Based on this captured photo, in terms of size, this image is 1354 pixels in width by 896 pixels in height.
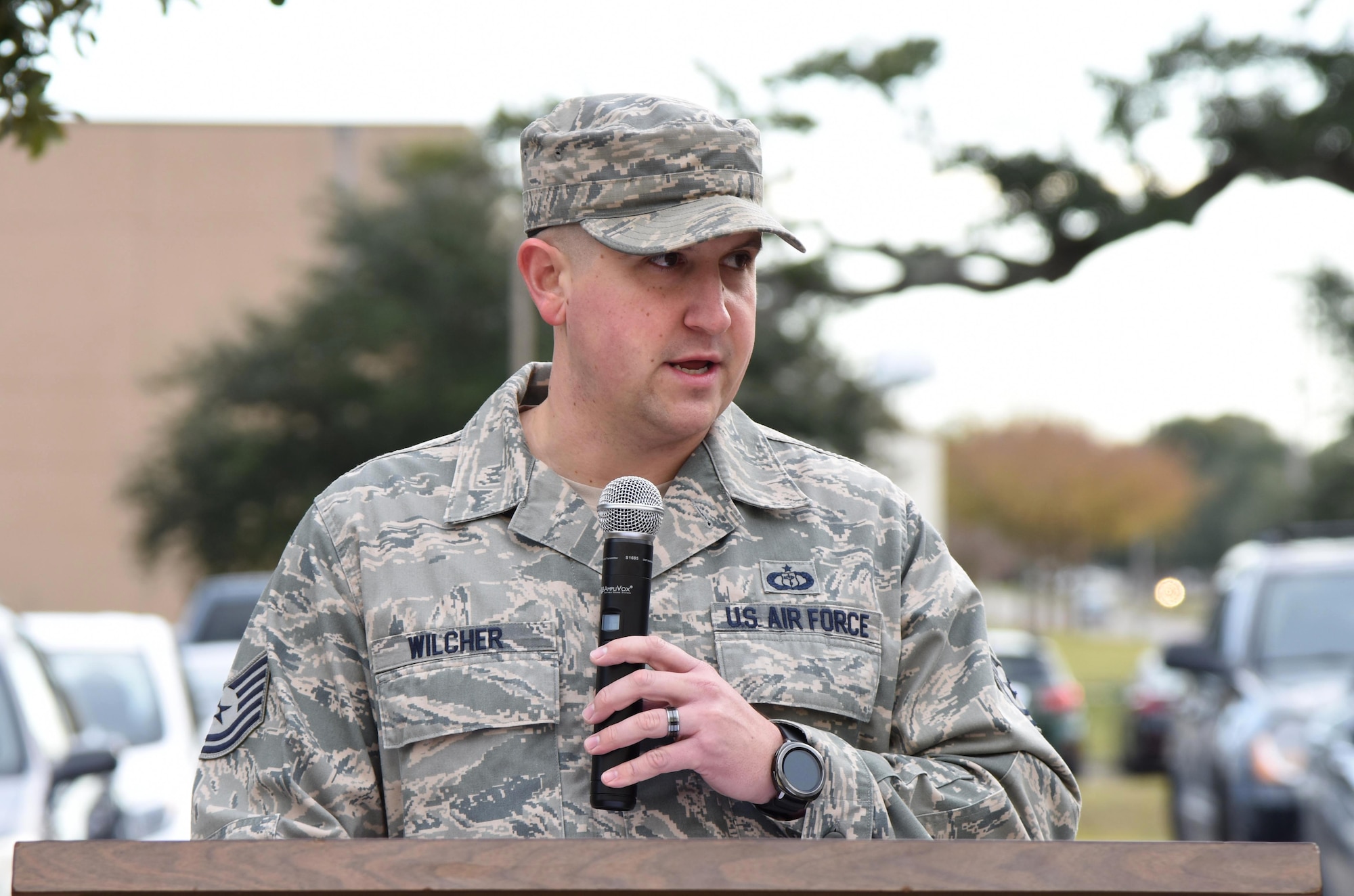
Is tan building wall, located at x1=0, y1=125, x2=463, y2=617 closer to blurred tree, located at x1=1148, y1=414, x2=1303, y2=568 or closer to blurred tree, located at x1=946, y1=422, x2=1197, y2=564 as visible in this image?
blurred tree, located at x1=946, y1=422, x2=1197, y2=564

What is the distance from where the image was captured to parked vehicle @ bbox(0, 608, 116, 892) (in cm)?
598

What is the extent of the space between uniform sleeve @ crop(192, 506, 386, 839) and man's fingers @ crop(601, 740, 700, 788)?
0.50 meters

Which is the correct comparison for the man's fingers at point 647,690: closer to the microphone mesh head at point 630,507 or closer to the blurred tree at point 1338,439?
the microphone mesh head at point 630,507

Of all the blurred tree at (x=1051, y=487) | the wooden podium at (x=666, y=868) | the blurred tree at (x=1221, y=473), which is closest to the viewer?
the wooden podium at (x=666, y=868)

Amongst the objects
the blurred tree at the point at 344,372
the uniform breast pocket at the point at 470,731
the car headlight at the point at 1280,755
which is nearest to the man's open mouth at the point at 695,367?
the uniform breast pocket at the point at 470,731

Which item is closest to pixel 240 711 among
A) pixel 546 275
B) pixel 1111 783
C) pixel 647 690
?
pixel 647 690

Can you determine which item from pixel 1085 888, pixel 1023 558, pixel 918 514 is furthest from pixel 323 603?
pixel 1023 558

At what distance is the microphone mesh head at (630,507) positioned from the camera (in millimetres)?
2391

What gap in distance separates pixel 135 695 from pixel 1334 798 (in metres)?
5.52

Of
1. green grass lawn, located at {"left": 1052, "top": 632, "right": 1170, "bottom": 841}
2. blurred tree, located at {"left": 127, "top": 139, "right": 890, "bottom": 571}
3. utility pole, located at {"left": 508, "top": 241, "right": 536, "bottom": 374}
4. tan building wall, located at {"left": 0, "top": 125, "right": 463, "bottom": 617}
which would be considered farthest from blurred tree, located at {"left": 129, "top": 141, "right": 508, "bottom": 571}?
green grass lawn, located at {"left": 1052, "top": 632, "right": 1170, "bottom": 841}

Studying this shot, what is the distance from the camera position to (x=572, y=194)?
106 inches

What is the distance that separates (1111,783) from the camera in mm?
19891

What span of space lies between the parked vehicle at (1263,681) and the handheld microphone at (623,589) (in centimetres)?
636

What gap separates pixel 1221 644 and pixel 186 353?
23690mm
